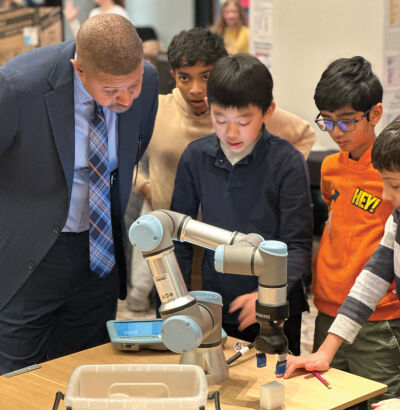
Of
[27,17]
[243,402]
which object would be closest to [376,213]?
[243,402]

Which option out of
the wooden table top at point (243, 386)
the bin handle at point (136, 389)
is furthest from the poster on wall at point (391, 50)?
the bin handle at point (136, 389)

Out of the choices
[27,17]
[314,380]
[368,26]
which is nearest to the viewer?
[314,380]

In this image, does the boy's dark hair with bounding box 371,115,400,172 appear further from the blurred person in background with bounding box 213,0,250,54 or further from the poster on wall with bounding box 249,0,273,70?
the blurred person in background with bounding box 213,0,250,54

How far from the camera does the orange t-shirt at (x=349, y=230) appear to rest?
2377 millimetres

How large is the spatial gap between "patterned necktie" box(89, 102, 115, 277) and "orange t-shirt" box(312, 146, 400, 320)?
27.9 inches

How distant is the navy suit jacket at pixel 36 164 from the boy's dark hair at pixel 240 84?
1.49ft

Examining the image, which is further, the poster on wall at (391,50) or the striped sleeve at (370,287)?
the poster on wall at (391,50)

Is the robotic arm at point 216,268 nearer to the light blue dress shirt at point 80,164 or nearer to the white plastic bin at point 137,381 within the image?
the white plastic bin at point 137,381

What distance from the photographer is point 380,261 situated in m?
2.19

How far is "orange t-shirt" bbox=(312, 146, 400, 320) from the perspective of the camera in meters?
2.38

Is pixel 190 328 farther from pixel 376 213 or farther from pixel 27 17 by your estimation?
pixel 27 17

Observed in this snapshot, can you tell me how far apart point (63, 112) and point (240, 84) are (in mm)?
555

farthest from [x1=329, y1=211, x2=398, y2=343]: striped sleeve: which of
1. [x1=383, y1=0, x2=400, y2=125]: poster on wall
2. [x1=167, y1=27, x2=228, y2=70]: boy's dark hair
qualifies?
[x1=383, y1=0, x2=400, y2=125]: poster on wall

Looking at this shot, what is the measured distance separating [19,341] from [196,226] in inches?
31.6
